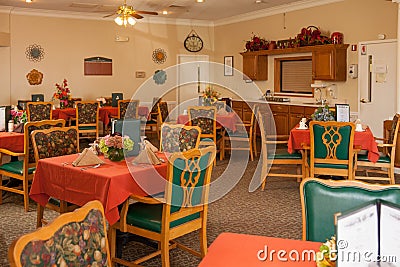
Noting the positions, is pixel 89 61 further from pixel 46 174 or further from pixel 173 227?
pixel 173 227

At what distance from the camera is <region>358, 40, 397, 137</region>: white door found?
8.12 meters

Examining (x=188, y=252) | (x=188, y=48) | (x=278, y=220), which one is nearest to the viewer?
(x=188, y=252)

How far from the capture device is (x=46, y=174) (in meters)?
4.00

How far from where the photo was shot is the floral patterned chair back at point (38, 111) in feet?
28.1

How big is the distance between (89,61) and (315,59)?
18.4 ft

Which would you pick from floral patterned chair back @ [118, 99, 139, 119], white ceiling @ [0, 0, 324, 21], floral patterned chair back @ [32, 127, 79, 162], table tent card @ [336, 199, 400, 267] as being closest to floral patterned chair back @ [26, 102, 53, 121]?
floral patterned chair back @ [118, 99, 139, 119]

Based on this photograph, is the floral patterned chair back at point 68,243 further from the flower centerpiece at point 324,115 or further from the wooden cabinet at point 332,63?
the wooden cabinet at point 332,63

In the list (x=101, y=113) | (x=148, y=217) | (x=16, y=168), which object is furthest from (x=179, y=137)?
(x=101, y=113)

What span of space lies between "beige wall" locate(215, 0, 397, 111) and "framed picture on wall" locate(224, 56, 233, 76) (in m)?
0.57

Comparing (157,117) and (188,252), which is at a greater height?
(157,117)

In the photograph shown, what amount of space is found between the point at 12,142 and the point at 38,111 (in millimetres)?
3174

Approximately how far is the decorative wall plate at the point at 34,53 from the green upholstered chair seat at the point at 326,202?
10.1 meters

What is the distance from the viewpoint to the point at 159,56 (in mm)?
12648

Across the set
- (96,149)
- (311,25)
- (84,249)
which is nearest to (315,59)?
(311,25)
